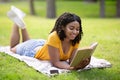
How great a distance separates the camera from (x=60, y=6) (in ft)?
100

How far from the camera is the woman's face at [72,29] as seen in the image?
6562 mm

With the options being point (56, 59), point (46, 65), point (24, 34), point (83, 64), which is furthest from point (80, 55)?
point (24, 34)

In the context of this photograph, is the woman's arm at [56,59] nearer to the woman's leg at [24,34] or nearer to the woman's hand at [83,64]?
the woman's hand at [83,64]

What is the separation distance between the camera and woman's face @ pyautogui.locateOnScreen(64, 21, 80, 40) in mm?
6562

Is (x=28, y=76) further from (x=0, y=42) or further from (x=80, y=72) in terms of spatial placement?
(x=0, y=42)

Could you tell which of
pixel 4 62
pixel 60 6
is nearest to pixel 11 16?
pixel 4 62

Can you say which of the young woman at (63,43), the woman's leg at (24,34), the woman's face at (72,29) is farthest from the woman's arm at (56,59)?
the woman's leg at (24,34)

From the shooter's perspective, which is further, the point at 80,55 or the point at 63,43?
the point at 63,43

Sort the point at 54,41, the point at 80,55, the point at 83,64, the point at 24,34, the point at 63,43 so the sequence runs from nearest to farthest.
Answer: the point at 80,55 → the point at 83,64 → the point at 54,41 → the point at 63,43 → the point at 24,34

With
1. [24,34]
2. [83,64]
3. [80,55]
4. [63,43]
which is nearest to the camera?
[80,55]

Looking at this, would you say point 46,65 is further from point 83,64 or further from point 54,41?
point 83,64

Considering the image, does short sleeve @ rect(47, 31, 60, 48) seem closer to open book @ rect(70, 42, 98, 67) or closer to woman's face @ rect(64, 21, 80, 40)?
woman's face @ rect(64, 21, 80, 40)

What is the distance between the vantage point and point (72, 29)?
21.6ft

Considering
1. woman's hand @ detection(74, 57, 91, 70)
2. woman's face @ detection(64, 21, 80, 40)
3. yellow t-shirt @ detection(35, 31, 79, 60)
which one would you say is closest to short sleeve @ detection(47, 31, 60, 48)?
yellow t-shirt @ detection(35, 31, 79, 60)
